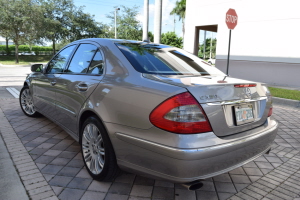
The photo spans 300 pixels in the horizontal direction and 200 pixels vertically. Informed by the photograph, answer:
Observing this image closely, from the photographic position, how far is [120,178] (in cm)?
277

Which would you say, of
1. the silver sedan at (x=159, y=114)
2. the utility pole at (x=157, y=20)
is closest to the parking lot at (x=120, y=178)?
the silver sedan at (x=159, y=114)

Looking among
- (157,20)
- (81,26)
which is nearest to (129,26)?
(81,26)

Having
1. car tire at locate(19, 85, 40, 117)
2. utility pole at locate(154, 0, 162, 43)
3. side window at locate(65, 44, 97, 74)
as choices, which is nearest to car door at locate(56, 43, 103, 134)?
side window at locate(65, 44, 97, 74)

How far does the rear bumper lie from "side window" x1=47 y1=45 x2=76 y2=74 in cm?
187

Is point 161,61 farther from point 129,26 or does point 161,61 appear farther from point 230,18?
point 129,26

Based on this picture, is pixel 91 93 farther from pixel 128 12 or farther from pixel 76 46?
pixel 128 12

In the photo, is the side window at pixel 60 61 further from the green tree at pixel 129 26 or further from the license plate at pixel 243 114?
the green tree at pixel 129 26

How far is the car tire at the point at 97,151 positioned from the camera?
244cm

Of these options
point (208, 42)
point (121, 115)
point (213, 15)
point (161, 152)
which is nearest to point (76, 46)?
point (121, 115)

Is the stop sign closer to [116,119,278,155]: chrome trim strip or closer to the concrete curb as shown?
the concrete curb

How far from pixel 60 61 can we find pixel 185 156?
108 inches

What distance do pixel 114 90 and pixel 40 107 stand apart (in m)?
2.53

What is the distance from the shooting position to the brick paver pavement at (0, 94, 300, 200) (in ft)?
8.09

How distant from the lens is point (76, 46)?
347cm
